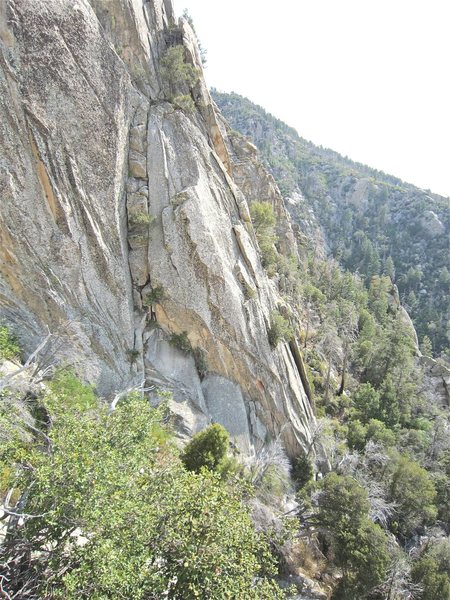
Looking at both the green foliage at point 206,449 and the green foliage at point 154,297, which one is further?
the green foliage at point 154,297

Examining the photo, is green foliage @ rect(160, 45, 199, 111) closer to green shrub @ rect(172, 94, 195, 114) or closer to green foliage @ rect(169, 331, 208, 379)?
green shrub @ rect(172, 94, 195, 114)

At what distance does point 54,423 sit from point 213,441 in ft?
28.2

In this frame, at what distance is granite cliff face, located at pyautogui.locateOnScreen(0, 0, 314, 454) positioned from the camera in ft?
59.1

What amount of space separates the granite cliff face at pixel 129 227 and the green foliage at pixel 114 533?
31.7ft

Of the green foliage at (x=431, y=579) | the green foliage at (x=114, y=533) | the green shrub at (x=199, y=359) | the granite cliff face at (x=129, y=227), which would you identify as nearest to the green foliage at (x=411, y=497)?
the green foliage at (x=431, y=579)

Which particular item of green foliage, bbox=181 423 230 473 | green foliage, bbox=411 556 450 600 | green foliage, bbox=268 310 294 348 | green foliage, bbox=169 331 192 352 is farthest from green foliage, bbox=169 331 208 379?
green foliage, bbox=411 556 450 600

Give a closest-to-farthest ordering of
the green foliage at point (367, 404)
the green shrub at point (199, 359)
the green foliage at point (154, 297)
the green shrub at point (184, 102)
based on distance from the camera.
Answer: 1. the green foliage at point (154, 297)
2. the green shrub at point (199, 359)
3. the green shrub at point (184, 102)
4. the green foliage at point (367, 404)

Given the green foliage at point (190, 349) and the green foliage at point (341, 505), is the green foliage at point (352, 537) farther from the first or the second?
the green foliage at point (190, 349)

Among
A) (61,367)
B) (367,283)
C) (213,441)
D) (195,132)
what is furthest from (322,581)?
(367,283)

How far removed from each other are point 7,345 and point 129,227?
10.4 metres

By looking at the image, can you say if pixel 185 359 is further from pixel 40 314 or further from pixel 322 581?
pixel 322 581

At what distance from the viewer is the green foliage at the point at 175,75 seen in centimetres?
2728

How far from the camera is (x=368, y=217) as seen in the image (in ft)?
432

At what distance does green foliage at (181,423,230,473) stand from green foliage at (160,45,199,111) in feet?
75.9
